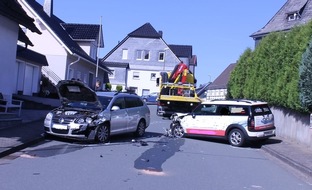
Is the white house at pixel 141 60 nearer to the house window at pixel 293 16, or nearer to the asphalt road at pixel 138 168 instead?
the house window at pixel 293 16

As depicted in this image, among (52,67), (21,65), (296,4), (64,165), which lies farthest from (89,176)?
(296,4)

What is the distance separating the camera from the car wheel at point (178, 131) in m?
17.7

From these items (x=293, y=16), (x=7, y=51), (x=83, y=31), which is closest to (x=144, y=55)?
(x=83, y=31)

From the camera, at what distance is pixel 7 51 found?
16.0 meters

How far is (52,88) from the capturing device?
32812mm

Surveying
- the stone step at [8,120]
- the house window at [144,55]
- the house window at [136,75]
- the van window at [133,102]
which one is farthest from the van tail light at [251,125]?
the house window at [144,55]

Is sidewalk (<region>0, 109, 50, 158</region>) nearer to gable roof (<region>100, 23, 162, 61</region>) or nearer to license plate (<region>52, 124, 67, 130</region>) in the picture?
license plate (<region>52, 124, 67, 130</region>)

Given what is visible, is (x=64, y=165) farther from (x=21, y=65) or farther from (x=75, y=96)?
(x=21, y=65)

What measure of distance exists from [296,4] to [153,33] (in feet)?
101

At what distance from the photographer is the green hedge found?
1473 centimetres

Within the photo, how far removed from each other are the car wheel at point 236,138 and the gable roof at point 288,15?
2510 cm

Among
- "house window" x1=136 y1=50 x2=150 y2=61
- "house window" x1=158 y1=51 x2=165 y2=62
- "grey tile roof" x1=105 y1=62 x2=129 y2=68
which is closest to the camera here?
"grey tile roof" x1=105 y1=62 x2=129 y2=68

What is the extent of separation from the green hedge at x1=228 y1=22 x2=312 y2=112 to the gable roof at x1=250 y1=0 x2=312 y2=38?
17045 millimetres

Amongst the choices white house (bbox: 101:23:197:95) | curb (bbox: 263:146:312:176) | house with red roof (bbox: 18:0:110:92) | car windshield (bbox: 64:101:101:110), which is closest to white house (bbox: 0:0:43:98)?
car windshield (bbox: 64:101:101:110)
